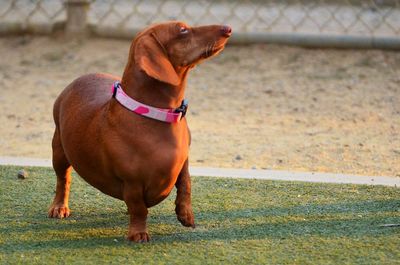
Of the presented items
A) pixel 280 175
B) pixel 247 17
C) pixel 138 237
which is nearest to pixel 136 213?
pixel 138 237

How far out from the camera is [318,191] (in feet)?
13.9

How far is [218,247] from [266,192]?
0.87 metres

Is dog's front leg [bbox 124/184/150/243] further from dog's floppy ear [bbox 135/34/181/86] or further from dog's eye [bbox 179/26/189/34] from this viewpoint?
dog's eye [bbox 179/26/189/34]

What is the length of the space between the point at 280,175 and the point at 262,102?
199 centimetres

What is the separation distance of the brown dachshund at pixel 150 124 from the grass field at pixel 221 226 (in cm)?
19

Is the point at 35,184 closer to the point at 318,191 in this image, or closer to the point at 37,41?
the point at 318,191

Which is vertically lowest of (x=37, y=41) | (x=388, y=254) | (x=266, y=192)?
(x=37, y=41)

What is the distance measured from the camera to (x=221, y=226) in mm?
3684

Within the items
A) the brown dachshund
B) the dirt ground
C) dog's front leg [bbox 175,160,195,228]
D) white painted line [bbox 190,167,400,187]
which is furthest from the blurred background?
the brown dachshund

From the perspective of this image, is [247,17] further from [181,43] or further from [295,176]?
[181,43]

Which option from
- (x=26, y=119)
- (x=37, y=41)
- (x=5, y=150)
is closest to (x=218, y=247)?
(x=5, y=150)

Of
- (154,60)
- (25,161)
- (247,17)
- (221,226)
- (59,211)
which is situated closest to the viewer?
(154,60)

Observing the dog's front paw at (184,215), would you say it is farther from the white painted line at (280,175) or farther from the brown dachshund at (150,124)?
the white painted line at (280,175)

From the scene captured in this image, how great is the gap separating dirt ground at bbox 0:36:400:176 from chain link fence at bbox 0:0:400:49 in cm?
11
